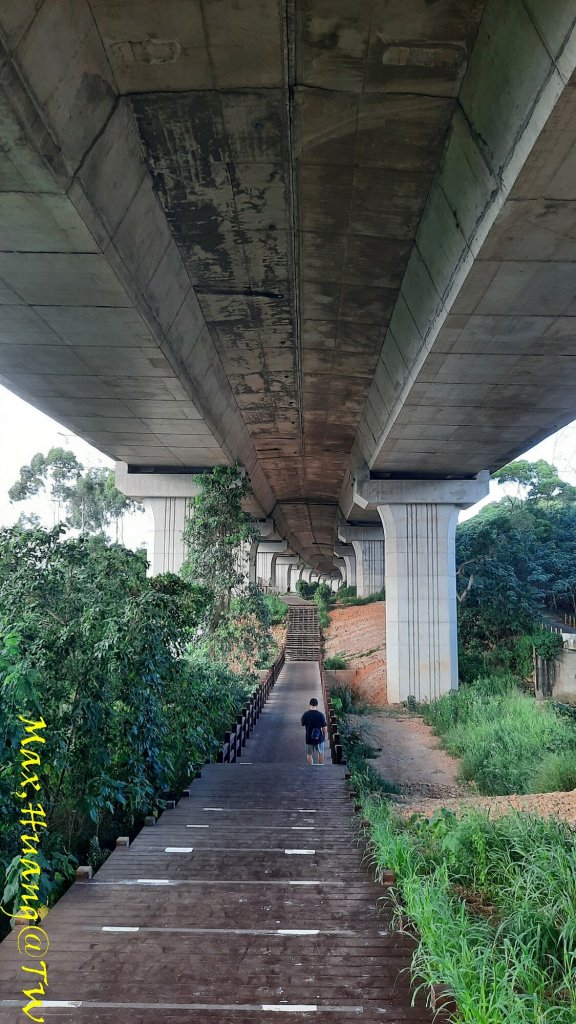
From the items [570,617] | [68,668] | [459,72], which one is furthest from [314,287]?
[570,617]

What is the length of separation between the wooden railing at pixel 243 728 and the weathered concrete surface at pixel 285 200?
247 inches

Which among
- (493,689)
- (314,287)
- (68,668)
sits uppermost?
(314,287)

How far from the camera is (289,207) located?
8.32 meters

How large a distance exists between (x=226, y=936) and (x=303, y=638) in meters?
33.5

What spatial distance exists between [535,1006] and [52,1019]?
2.64 m

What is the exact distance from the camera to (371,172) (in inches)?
300

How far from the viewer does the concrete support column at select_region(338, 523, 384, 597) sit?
40.5 m

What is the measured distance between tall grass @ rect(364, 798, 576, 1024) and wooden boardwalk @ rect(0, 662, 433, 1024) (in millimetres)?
300

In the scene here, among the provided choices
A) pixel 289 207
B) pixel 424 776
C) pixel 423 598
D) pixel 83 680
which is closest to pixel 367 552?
pixel 423 598

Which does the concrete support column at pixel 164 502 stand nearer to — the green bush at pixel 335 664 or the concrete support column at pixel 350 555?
the green bush at pixel 335 664

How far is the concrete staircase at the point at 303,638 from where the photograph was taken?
1433 inches

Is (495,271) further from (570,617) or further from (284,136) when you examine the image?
(570,617)

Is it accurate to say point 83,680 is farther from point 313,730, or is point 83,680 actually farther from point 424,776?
point 424,776

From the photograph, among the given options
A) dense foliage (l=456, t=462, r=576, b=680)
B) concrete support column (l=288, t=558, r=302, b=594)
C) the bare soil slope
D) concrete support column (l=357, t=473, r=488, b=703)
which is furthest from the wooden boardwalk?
concrete support column (l=288, t=558, r=302, b=594)
